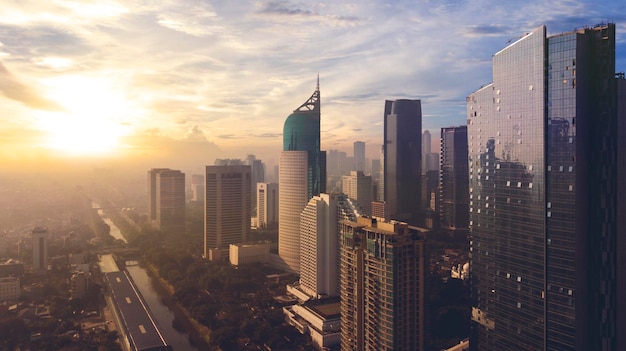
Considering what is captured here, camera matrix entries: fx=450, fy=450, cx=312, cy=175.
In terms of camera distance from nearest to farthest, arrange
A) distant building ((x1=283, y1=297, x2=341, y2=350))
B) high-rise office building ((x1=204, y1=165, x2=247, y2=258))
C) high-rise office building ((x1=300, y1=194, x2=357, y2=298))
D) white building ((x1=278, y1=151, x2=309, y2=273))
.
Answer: distant building ((x1=283, y1=297, x2=341, y2=350)) < high-rise office building ((x1=300, y1=194, x2=357, y2=298)) < white building ((x1=278, y1=151, x2=309, y2=273)) < high-rise office building ((x1=204, y1=165, x2=247, y2=258))

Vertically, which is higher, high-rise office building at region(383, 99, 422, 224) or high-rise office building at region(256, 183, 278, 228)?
high-rise office building at region(383, 99, 422, 224)

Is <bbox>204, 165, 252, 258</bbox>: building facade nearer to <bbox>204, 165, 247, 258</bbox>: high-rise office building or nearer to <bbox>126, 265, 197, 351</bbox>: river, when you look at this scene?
<bbox>204, 165, 247, 258</bbox>: high-rise office building

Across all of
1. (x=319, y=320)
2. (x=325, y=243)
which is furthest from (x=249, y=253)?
(x=319, y=320)

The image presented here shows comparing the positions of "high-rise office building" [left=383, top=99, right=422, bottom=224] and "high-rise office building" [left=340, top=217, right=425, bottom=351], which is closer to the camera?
"high-rise office building" [left=340, top=217, right=425, bottom=351]

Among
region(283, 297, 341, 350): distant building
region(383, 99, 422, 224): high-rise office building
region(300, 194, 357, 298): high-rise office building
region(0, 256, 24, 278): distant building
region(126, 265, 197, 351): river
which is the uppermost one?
region(383, 99, 422, 224): high-rise office building

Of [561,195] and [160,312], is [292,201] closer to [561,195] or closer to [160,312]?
[160,312]

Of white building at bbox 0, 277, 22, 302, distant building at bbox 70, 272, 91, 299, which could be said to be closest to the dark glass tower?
distant building at bbox 70, 272, 91, 299

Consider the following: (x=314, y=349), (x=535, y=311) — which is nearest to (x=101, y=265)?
(x=314, y=349)

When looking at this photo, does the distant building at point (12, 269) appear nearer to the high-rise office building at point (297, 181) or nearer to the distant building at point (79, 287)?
the distant building at point (79, 287)
